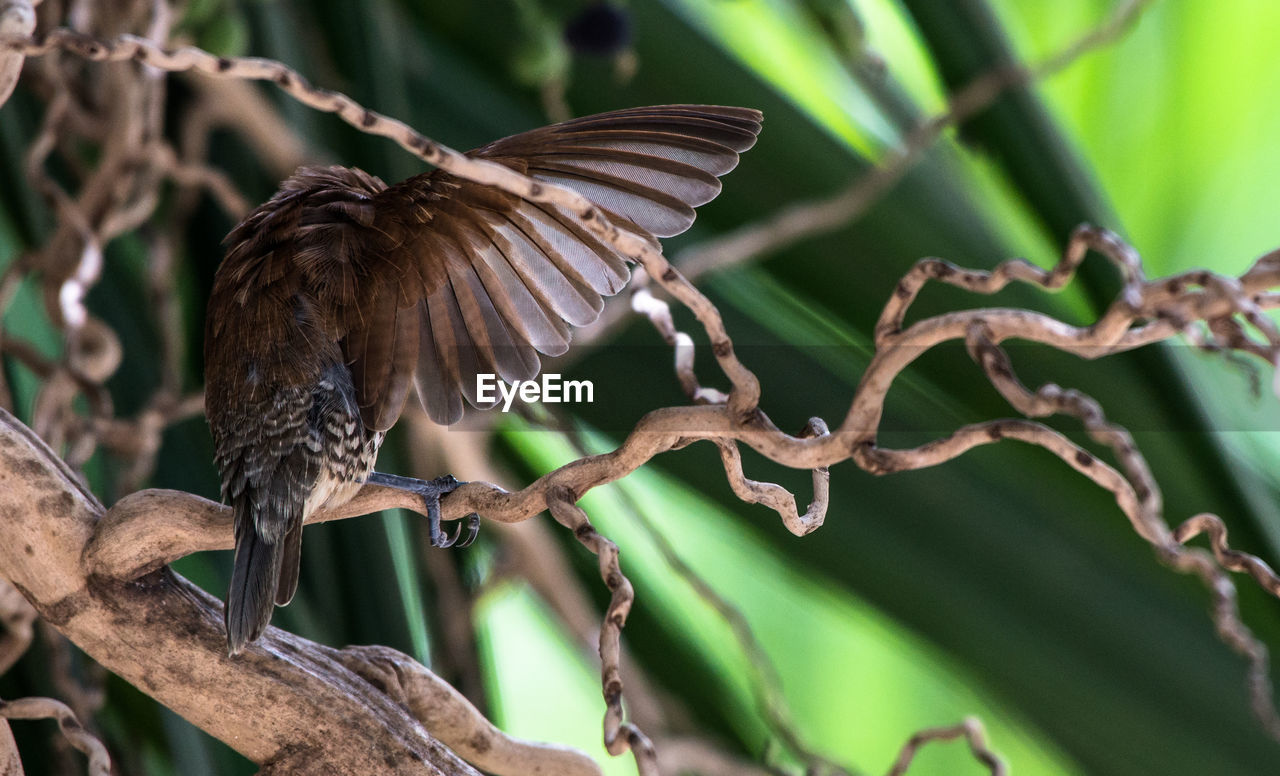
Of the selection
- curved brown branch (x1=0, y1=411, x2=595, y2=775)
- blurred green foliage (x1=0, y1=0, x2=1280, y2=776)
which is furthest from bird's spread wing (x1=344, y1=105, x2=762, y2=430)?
blurred green foliage (x1=0, y1=0, x2=1280, y2=776)

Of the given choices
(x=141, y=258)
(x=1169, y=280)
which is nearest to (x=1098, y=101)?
(x=141, y=258)

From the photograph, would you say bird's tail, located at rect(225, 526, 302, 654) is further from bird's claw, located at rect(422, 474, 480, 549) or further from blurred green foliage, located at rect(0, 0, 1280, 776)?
blurred green foliage, located at rect(0, 0, 1280, 776)

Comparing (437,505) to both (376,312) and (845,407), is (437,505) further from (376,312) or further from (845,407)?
(845,407)

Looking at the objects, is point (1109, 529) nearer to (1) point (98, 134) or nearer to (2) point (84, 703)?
(2) point (84, 703)

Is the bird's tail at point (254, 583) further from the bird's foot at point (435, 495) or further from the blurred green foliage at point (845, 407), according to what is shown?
the blurred green foliage at point (845, 407)

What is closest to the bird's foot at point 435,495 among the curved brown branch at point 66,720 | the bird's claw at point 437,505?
the bird's claw at point 437,505
